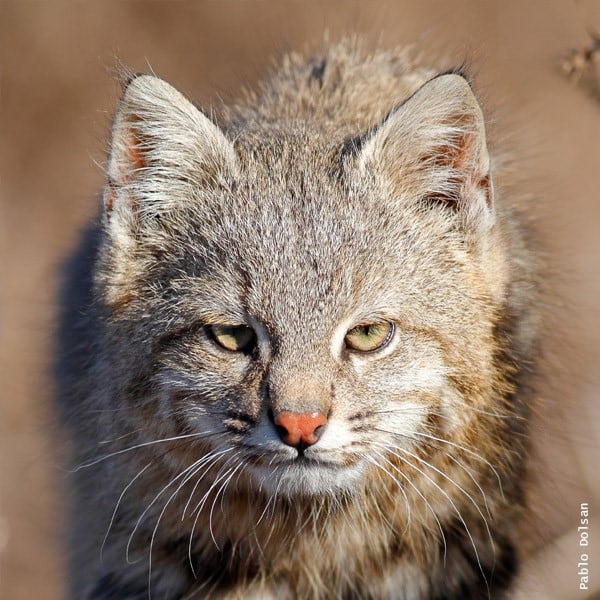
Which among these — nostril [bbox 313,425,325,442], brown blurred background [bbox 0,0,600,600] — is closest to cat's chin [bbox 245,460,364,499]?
nostril [bbox 313,425,325,442]

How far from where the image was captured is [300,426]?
3.79 metres

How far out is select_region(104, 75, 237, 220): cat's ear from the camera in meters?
4.48

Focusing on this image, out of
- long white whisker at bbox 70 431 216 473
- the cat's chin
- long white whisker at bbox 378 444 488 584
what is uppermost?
long white whisker at bbox 70 431 216 473

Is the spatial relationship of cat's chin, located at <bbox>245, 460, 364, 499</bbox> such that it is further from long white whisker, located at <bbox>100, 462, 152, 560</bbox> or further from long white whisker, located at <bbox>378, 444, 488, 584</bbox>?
long white whisker, located at <bbox>100, 462, 152, 560</bbox>

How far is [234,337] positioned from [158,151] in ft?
3.12

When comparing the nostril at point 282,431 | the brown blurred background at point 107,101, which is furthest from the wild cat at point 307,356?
the brown blurred background at point 107,101

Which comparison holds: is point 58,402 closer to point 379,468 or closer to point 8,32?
point 379,468

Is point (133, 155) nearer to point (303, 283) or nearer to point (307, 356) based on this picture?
point (303, 283)

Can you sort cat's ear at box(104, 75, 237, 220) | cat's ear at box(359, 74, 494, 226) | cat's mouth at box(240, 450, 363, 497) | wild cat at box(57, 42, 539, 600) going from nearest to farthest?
cat's mouth at box(240, 450, 363, 497) < wild cat at box(57, 42, 539, 600) < cat's ear at box(359, 74, 494, 226) < cat's ear at box(104, 75, 237, 220)

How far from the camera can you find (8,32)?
10148mm

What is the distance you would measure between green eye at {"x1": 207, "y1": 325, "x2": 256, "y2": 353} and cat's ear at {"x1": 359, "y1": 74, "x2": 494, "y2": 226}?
0.84 meters

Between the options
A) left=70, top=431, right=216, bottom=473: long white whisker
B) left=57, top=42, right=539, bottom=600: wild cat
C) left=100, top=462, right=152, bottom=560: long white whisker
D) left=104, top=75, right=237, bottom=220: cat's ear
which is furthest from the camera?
left=100, top=462, right=152, bottom=560: long white whisker

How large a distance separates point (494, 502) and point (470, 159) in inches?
58.4

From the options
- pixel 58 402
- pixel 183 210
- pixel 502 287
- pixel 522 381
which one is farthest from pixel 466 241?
pixel 58 402
